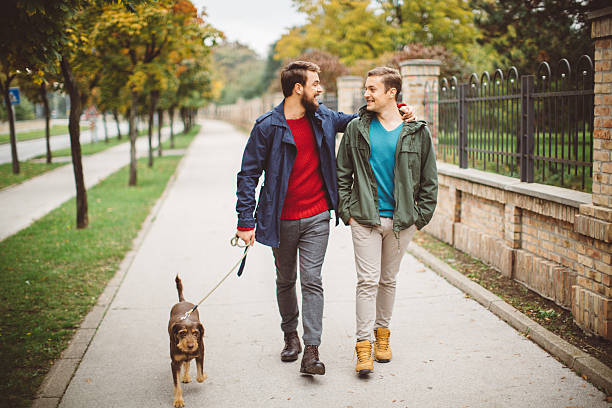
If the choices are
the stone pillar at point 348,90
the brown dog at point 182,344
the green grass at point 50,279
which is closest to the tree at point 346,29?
the stone pillar at point 348,90

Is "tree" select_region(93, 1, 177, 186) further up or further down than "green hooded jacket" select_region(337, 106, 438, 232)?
further up

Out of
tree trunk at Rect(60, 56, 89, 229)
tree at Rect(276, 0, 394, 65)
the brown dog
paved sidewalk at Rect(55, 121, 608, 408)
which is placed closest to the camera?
the brown dog

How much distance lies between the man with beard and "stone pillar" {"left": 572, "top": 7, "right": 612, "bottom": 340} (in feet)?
5.06

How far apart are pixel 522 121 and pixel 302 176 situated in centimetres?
326

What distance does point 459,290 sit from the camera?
6.23m

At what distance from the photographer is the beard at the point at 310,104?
4102mm

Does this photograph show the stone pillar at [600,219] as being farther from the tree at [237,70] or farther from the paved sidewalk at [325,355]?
the tree at [237,70]

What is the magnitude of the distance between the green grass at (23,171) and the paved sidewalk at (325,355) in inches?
498

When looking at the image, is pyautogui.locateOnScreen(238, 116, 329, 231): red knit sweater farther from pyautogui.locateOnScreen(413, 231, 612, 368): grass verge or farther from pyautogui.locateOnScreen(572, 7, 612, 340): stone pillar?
pyautogui.locateOnScreen(413, 231, 612, 368): grass verge

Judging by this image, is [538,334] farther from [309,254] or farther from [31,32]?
[31,32]

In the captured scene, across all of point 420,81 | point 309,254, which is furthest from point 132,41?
point 309,254

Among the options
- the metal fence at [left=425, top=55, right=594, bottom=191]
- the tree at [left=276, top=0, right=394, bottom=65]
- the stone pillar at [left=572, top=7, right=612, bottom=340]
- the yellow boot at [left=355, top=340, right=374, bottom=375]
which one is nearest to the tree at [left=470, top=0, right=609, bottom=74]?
the metal fence at [left=425, top=55, right=594, bottom=191]

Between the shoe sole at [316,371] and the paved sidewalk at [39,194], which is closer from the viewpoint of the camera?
the shoe sole at [316,371]

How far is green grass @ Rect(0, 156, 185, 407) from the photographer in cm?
464
